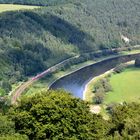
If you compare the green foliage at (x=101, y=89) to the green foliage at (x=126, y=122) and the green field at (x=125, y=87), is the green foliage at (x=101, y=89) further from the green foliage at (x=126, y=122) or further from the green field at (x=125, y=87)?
the green foliage at (x=126, y=122)

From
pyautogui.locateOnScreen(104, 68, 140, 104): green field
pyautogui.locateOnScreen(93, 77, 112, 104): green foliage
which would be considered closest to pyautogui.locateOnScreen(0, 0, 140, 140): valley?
pyautogui.locateOnScreen(104, 68, 140, 104): green field

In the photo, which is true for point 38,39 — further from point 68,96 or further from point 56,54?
point 68,96

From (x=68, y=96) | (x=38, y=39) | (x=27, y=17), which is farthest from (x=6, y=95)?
(x=68, y=96)

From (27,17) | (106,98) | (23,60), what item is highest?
(27,17)

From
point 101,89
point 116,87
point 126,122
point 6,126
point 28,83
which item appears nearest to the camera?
point 6,126

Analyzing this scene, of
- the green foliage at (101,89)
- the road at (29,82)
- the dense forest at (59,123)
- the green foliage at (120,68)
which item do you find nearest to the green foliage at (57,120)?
the dense forest at (59,123)

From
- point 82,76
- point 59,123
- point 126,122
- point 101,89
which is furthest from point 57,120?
point 82,76

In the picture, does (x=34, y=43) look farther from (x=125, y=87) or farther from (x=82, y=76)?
(x=125, y=87)
